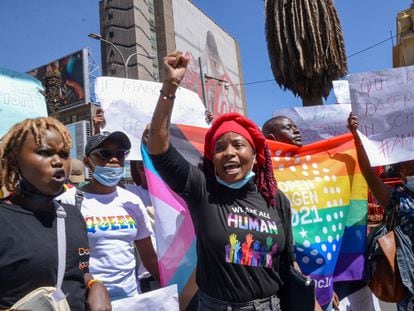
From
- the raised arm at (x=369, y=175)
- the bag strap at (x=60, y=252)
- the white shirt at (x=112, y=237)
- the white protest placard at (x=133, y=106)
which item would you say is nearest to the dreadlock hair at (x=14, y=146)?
the bag strap at (x=60, y=252)

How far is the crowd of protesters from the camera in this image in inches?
61.1

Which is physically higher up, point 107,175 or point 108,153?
point 108,153

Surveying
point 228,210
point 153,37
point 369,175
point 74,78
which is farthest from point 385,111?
point 74,78

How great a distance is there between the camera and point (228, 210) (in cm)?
204

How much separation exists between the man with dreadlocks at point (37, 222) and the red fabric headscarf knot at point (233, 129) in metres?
0.75

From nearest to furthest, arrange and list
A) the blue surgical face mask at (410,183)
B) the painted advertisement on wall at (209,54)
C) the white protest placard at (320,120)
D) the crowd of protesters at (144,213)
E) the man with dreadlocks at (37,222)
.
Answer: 1. the man with dreadlocks at (37,222)
2. the crowd of protesters at (144,213)
3. the blue surgical face mask at (410,183)
4. the white protest placard at (320,120)
5. the painted advertisement on wall at (209,54)

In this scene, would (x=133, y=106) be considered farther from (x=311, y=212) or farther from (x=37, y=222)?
(x=37, y=222)

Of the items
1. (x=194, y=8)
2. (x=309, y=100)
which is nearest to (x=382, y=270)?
(x=309, y=100)

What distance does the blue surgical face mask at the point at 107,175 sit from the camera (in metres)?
2.64

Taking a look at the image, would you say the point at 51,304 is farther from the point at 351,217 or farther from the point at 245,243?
the point at 351,217

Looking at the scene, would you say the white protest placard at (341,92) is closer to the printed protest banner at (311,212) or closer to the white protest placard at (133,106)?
the printed protest banner at (311,212)

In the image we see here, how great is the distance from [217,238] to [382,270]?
1322mm

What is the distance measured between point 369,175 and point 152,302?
5.78 ft

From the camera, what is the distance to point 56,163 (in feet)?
5.42
